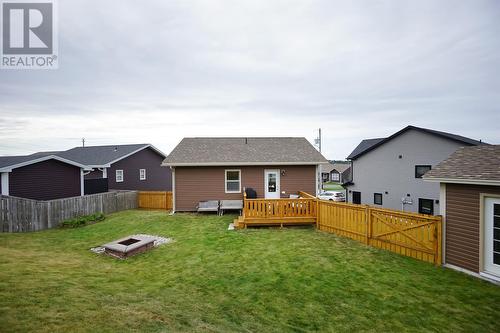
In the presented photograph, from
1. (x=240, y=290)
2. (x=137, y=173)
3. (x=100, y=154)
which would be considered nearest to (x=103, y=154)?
(x=100, y=154)

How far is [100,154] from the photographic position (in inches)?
1052

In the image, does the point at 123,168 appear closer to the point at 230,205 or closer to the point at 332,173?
the point at 230,205

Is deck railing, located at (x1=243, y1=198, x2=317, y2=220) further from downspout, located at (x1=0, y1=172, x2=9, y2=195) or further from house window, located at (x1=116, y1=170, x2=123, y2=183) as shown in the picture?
house window, located at (x1=116, y1=170, x2=123, y2=183)

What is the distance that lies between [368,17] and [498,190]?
517 inches

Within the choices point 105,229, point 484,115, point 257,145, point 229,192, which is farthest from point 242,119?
point 484,115

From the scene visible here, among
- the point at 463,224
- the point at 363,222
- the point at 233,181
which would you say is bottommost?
the point at 363,222

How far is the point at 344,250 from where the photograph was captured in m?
9.76

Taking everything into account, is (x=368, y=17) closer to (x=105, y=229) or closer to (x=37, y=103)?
(x=105, y=229)

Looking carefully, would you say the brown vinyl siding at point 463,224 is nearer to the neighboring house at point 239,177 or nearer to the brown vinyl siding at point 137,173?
the neighboring house at point 239,177

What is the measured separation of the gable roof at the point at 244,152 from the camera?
1734 cm

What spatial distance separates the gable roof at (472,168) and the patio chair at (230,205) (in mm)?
10263

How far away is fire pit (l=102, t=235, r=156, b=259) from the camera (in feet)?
30.8

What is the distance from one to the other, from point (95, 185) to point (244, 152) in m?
13.3

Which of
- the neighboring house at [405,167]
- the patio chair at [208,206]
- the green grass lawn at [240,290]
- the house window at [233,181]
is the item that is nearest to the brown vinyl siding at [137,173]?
the patio chair at [208,206]
